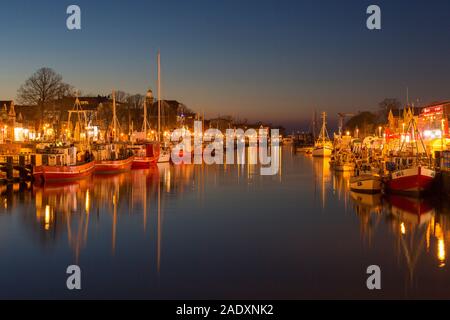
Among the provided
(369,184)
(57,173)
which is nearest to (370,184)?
(369,184)

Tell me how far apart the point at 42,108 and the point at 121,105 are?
133 feet

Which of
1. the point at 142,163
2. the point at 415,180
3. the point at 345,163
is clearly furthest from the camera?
the point at 142,163

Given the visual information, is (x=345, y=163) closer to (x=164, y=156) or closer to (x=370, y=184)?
(x=164, y=156)

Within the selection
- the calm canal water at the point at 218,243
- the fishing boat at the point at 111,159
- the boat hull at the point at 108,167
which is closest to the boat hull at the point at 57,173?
the calm canal water at the point at 218,243

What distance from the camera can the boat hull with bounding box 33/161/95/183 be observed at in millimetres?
47781

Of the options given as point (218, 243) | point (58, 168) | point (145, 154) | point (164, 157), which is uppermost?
point (145, 154)

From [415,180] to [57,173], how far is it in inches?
1170

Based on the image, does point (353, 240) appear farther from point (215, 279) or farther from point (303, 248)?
point (215, 279)

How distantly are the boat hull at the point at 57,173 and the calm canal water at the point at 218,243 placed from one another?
2.99 metres

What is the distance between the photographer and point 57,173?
4862 cm

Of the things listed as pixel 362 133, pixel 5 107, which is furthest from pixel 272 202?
pixel 362 133

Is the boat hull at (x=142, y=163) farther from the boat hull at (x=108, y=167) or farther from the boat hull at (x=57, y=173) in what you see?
the boat hull at (x=57, y=173)
